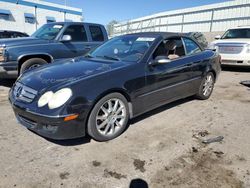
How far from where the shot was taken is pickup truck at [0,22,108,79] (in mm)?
6102

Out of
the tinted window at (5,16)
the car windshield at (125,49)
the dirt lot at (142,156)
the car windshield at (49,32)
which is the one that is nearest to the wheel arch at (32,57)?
the car windshield at (49,32)

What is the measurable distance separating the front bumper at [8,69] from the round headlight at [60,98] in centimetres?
354

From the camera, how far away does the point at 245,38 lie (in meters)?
10.3

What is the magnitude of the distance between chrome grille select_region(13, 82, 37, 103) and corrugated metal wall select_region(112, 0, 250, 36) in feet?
62.9

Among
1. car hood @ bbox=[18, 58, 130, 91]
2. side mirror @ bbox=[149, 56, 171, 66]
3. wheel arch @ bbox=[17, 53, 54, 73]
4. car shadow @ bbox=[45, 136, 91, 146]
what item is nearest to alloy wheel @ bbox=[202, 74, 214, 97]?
side mirror @ bbox=[149, 56, 171, 66]

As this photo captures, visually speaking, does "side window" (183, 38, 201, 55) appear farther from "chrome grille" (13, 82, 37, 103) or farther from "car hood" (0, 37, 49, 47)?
"car hood" (0, 37, 49, 47)

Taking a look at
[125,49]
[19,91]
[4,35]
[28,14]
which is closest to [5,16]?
[28,14]

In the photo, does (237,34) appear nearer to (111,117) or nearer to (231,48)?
(231,48)

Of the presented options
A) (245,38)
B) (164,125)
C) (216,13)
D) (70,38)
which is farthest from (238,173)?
(216,13)

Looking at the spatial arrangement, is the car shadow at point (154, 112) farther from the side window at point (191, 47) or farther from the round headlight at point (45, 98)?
the round headlight at point (45, 98)

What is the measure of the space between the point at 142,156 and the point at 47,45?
180 inches

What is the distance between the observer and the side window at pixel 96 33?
7684mm

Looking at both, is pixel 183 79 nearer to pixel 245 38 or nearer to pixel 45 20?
pixel 245 38

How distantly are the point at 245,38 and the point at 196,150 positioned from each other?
28.1 ft
